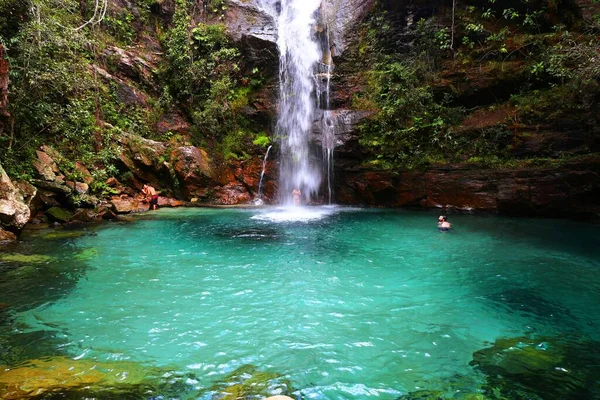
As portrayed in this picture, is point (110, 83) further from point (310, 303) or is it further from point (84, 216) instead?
point (310, 303)

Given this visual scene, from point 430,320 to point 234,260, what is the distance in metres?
4.58

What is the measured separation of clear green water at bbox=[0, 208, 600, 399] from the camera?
393cm

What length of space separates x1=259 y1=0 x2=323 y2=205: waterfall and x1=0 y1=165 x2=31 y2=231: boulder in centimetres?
1216

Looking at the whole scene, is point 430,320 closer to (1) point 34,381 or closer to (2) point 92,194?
(1) point 34,381

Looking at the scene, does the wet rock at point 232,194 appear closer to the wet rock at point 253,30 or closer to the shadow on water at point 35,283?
the wet rock at point 253,30

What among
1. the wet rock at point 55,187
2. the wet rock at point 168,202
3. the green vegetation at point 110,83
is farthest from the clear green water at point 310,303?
the wet rock at point 168,202

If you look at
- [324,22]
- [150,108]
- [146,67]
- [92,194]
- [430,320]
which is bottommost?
[430,320]

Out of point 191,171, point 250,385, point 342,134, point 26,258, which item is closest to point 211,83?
point 191,171

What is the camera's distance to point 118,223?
12.2 metres

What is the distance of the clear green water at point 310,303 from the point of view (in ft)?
12.9

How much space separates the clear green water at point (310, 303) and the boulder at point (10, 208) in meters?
0.73

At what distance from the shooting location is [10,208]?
9156mm

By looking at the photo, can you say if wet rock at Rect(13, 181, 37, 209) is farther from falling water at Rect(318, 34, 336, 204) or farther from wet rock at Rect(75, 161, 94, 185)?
falling water at Rect(318, 34, 336, 204)

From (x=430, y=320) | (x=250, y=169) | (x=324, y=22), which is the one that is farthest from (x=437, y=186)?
(x=324, y=22)
